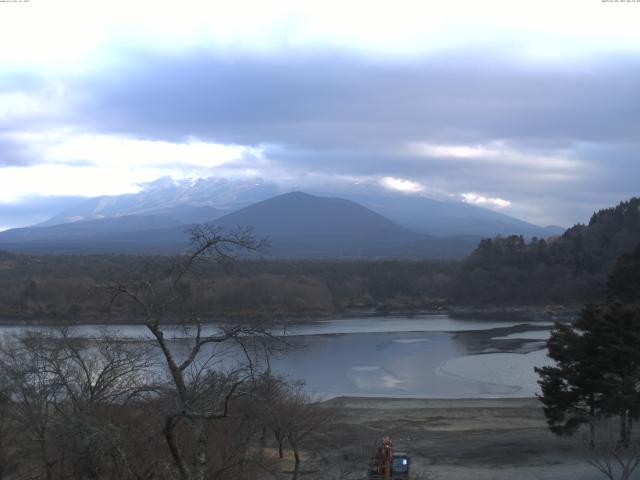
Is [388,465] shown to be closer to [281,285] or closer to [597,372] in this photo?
[597,372]

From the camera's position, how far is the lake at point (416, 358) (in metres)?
24.7

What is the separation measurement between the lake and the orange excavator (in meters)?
6.50

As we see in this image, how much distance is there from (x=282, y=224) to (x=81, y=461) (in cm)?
15994

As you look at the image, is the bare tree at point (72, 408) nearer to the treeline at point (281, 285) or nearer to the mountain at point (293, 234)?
the treeline at point (281, 285)

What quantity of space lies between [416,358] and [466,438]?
48.5 ft

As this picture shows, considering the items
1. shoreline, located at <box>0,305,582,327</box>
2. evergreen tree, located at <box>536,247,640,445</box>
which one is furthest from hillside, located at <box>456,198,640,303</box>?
evergreen tree, located at <box>536,247,640,445</box>

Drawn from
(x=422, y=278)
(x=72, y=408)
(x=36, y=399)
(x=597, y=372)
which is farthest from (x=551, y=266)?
(x=72, y=408)

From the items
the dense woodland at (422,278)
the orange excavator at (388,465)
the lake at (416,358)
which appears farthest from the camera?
the dense woodland at (422,278)

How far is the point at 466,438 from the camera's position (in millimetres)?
17125

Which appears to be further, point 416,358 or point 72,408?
point 416,358

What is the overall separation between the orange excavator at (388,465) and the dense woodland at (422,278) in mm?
35279

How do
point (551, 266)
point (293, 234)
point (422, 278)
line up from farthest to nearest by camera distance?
point (293, 234), point (422, 278), point (551, 266)

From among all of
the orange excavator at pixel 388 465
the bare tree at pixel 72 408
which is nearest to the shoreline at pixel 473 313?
the orange excavator at pixel 388 465

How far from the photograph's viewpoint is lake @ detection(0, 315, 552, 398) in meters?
24.7
